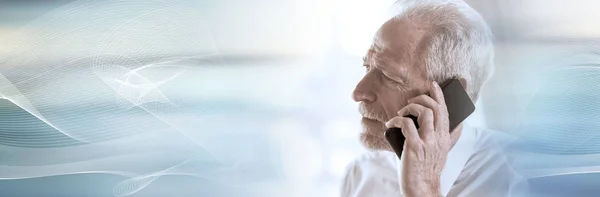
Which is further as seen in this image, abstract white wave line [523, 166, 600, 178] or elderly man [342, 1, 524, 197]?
abstract white wave line [523, 166, 600, 178]

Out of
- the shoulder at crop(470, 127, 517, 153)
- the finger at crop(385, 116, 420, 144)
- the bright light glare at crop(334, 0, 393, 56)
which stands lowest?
the shoulder at crop(470, 127, 517, 153)

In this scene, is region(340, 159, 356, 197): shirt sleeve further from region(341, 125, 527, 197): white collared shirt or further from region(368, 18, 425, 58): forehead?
region(368, 18, 425, 58): forehead

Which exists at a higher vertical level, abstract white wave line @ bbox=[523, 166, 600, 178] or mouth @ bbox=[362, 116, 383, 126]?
mouth @ bbox=[362, 116, 383, 126]

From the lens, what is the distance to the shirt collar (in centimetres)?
117

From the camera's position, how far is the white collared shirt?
3.87ft

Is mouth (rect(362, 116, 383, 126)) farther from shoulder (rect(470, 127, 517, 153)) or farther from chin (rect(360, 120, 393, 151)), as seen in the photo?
shoulder (rect(470, 127, 517, 153))

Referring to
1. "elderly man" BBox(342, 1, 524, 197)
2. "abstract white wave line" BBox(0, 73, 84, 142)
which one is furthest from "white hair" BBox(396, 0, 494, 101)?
"abstract white wave line" BBox(0, 73, 84, 142)

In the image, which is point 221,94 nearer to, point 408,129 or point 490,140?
point 408,129

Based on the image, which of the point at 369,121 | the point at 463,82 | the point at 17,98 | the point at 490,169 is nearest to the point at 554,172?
the point at 490,169

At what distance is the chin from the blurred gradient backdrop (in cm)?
2

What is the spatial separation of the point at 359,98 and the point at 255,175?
9.4 inches

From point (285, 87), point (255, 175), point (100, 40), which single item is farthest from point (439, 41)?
point (100, 40)

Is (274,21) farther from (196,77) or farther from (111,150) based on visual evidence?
(111,150)

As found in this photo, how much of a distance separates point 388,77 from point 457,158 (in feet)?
0.64
